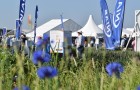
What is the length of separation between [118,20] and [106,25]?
121 centimetres

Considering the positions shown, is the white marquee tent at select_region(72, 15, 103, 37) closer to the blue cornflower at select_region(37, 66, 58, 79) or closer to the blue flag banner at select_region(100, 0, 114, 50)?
the blue flag banner at select_region(100, 0, 114, 50)

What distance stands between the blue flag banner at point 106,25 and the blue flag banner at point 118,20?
1.05 feet

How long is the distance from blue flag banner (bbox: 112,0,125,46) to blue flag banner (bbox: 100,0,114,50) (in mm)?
320

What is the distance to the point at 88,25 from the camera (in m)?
31.1

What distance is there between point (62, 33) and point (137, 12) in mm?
5835

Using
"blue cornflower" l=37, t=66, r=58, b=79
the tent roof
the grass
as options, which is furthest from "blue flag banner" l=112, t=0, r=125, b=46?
the tent roof

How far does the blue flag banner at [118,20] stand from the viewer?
46.9 feet

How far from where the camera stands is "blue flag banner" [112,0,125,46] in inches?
563

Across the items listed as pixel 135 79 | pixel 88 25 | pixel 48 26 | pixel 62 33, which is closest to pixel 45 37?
pixel 135 79

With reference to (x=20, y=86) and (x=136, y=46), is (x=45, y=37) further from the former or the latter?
(x=136, y=46)

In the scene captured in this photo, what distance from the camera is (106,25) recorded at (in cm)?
1569

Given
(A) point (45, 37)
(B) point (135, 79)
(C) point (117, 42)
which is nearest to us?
(A) point (45, 37)

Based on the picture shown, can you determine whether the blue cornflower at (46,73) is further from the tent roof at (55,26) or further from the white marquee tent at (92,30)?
the tent roof at (55,26)

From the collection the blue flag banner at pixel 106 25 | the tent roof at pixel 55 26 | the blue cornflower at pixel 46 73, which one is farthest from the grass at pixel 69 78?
the tent roof at pixel 55 26
